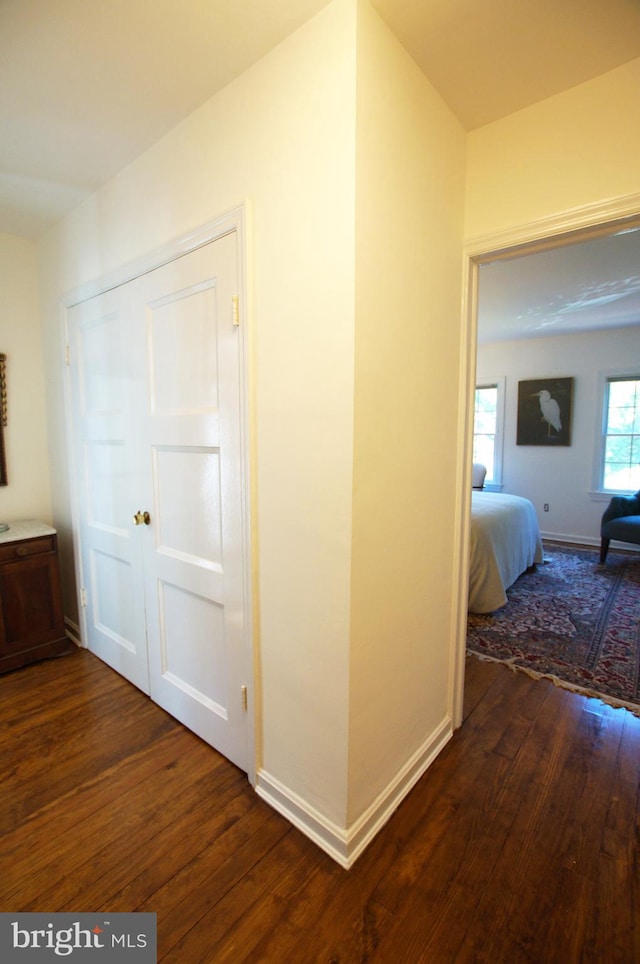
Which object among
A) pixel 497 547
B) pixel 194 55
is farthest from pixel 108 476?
pixel 497 547

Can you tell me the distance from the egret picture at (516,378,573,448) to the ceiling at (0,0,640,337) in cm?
421

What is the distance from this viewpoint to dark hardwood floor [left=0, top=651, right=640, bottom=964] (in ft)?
3.62

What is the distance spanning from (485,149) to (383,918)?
8.27 ft

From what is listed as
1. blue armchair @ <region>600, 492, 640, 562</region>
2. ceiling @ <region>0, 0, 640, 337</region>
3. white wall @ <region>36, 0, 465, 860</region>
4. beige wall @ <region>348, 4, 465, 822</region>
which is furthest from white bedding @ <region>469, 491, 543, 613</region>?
ceiling @ <region>0, 0, 640, 337</region>

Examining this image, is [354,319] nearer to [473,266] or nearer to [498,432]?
[473,266]

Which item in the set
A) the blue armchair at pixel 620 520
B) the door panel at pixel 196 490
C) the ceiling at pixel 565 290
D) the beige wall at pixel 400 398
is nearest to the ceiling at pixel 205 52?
the beige wall at pixel 400 398

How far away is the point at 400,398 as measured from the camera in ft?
4.40

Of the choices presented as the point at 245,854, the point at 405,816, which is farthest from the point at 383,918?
the point at 245,854

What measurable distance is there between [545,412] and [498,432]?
611 millimetres

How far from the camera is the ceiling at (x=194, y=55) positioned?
3.70 ft

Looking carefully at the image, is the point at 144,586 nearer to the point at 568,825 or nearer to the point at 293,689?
the point at 293,689

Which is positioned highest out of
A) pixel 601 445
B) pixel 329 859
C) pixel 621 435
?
pixel 621 435

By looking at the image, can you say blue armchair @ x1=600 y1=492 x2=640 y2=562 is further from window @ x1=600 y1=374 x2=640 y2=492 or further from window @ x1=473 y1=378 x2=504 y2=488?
window @ x1=473 y1=378 x2=504 y2=488

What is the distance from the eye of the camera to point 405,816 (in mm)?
1458
